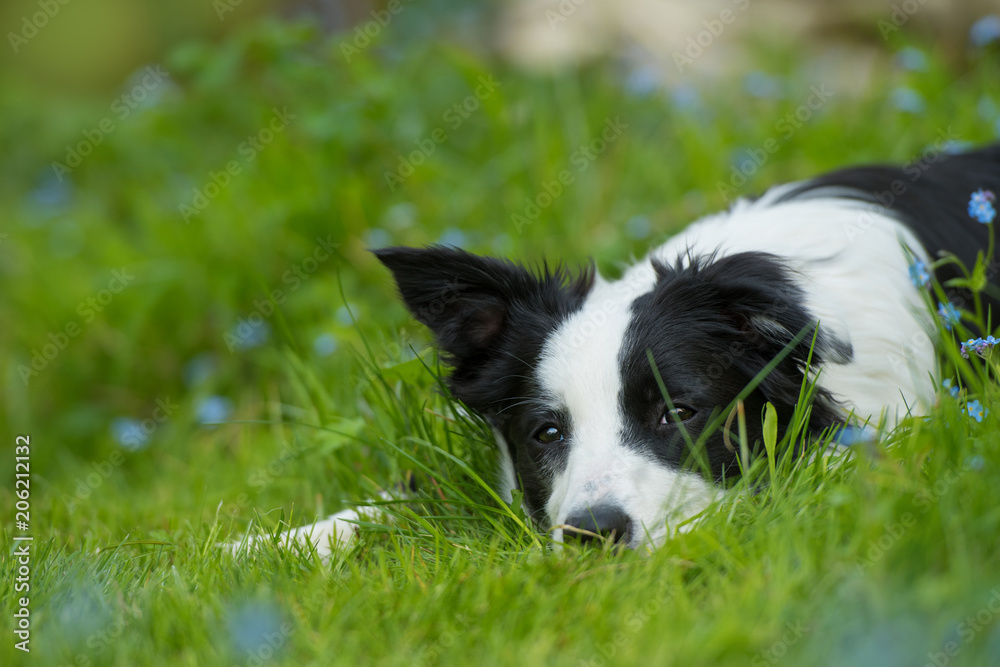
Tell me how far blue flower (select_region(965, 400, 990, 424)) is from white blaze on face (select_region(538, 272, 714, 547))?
2.41 feet

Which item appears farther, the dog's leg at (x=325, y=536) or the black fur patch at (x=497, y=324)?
the black fur patch at (x=497, y=324)

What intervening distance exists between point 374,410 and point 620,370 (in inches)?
42.1

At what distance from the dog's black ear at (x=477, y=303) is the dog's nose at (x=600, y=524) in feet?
2.47

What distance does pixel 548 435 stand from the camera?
3021 mm

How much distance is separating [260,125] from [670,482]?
494 cm

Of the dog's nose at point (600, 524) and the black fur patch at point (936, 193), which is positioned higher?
the black fur patch at point (936, 193)

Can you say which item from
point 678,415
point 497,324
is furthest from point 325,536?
point 678,415

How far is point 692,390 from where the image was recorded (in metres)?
2.83

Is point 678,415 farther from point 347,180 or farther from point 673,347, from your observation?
point 347,180

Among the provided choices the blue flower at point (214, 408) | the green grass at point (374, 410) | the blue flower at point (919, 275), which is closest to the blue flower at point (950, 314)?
the blue flower at point (919, 275)

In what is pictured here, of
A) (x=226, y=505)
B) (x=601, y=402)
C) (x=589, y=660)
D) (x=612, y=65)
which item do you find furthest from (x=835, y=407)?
(x=612, y=65)

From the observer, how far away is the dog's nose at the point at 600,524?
8.25ft

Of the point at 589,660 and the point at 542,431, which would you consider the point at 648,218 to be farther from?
the point at 589,660

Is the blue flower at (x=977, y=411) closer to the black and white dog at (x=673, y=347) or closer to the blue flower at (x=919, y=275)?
the black and white dog at (x=673, y=347)
